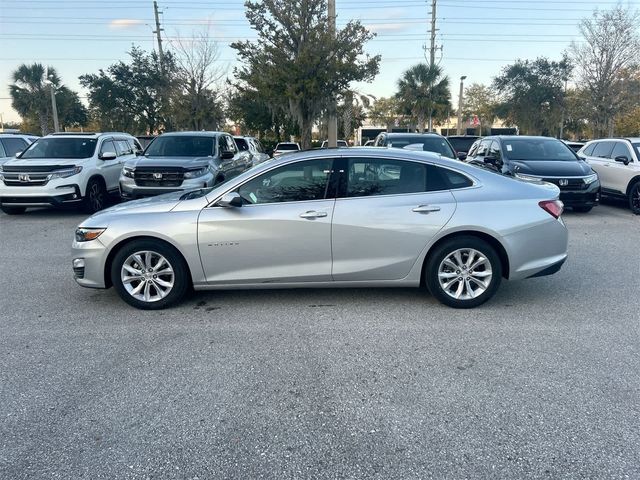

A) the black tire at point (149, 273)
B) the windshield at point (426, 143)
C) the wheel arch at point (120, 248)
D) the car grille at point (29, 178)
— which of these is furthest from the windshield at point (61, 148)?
the black tire at point (149, 273)

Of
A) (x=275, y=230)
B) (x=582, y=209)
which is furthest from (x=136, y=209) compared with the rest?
(x=582, y=209)

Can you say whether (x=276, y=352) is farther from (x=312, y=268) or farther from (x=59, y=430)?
(x=59, y=430)

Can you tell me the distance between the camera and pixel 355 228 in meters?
4.61

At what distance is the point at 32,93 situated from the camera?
38.1 m

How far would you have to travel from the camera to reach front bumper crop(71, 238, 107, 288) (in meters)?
4.71

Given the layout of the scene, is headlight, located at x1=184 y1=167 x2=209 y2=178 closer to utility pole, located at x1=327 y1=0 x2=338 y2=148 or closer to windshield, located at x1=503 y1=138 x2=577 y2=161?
windshield, located at x1=503 y1=138 x2=577 y2=161

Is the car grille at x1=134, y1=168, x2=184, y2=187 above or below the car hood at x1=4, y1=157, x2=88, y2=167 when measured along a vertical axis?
below

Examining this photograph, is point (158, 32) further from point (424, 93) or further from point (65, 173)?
point (65, 173)

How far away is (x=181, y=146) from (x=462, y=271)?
27.2ft

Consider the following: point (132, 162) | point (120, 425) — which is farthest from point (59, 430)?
point (132, 162)

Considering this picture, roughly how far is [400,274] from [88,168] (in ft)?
28.3

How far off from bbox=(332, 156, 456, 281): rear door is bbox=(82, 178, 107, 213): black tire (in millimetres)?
7949

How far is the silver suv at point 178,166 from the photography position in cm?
983

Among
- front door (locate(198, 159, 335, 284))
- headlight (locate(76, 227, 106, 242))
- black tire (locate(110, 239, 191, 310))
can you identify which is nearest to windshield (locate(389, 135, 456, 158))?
front door (locate(198, 159, 335, 284))
